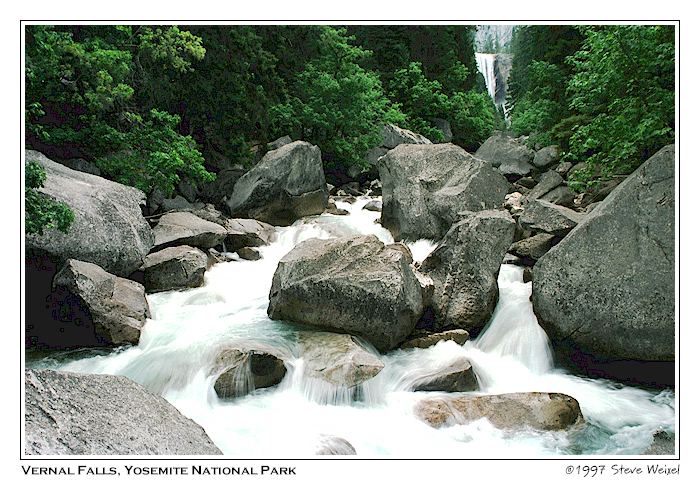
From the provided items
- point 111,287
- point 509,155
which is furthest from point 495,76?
point 111,287

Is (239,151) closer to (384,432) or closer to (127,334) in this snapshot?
(127,334)

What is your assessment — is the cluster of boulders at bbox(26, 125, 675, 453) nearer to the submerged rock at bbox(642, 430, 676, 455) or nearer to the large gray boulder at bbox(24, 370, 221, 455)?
the large gray boulder at bbox(24, 370, 221, 455)

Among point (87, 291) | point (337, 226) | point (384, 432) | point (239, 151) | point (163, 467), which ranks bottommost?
point (384, 432)

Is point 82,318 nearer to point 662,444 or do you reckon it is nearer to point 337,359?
point 337,359

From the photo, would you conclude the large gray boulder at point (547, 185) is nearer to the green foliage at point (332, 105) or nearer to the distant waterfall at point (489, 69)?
the green foliage at point (332, 105)

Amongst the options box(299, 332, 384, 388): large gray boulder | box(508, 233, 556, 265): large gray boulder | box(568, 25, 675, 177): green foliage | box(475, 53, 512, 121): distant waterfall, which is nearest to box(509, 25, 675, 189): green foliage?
box(568, 25, 675, 177): green foliage

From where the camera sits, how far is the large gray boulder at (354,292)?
639cm

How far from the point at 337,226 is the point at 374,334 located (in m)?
6.93

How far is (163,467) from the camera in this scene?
3189 mm

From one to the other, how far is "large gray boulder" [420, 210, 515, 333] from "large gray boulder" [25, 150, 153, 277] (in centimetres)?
474

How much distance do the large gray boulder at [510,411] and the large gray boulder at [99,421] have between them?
2.45 metres

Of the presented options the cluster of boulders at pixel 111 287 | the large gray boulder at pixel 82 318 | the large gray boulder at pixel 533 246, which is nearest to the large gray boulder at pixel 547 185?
the large gray boulder at pixel 533 246

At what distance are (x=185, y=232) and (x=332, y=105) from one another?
29.7 ft
